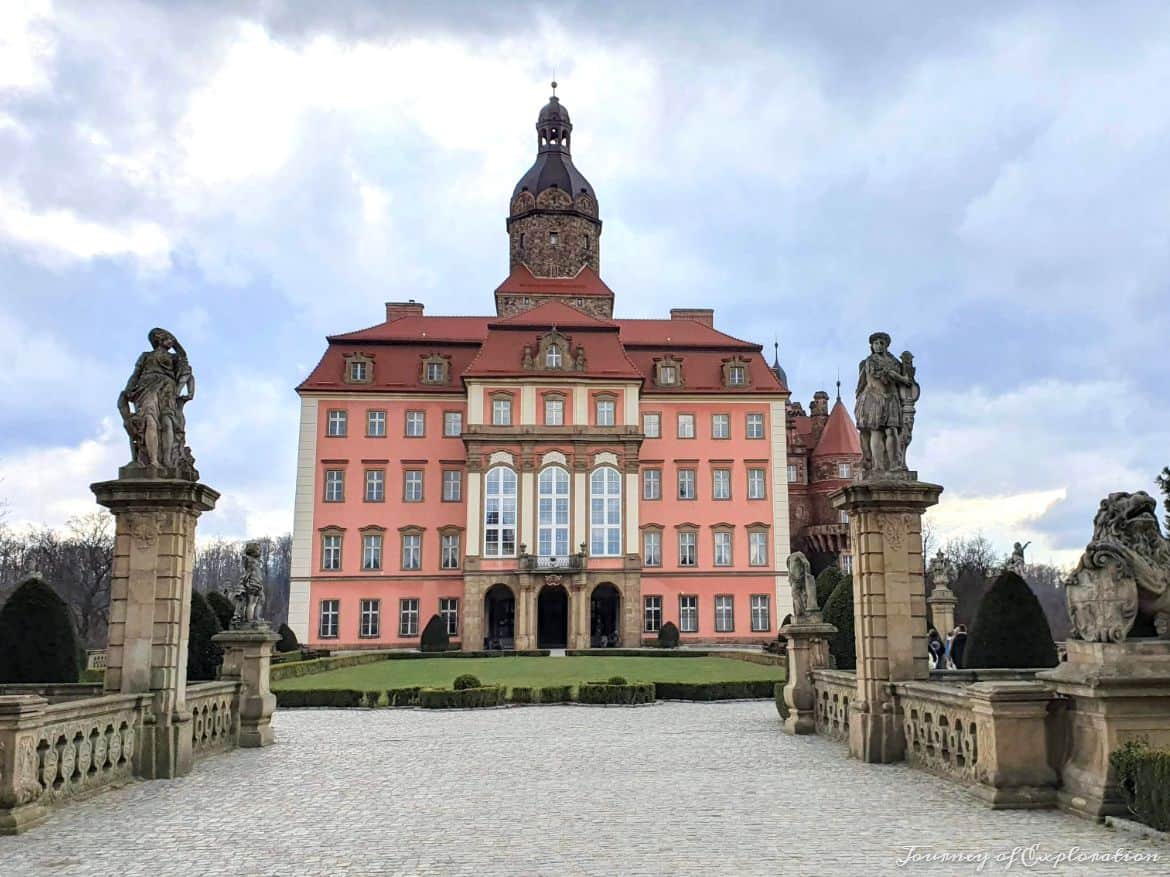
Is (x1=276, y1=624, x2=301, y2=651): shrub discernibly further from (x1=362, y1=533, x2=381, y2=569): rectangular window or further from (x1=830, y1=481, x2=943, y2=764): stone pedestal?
(x1=830, y1=481, x2=943, y2=764): stone pedestal

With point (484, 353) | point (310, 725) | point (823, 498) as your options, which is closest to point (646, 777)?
point (310, 725)

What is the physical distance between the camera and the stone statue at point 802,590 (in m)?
16.1

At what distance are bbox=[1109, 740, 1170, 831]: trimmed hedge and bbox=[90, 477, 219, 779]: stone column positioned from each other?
930cm

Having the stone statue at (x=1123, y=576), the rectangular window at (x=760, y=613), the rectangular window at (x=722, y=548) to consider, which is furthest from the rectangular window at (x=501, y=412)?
the stone statue at (x=1123, y=576)

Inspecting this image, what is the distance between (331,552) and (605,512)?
42.5ft

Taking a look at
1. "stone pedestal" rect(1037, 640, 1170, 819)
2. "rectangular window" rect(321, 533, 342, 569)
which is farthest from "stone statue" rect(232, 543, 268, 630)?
"rectangular window" rect(321, 533, 342, 569)

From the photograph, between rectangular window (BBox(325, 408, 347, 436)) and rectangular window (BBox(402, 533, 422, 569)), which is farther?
rectangular window (BBox(325, 408, 347, 436))

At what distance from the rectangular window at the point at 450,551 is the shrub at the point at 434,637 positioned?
16.2ft

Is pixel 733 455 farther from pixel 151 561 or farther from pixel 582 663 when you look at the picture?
pixel 151 561

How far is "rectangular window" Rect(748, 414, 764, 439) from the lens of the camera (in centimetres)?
4909

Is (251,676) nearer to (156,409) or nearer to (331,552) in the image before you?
(156,409)

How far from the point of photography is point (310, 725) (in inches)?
699

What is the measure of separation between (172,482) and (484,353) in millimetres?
35360

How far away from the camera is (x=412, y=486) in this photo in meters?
47.5
